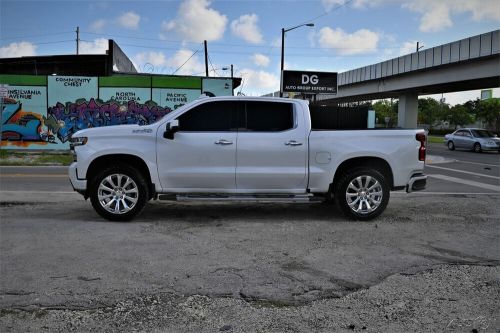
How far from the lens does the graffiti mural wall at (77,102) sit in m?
23.2

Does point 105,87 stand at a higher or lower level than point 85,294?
higher

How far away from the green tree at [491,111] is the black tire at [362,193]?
7442 cm

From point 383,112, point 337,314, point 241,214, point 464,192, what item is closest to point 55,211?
point 241,214

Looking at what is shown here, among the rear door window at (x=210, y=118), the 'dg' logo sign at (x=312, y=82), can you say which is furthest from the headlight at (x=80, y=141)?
the 'dg' logo sign at (x=312, y=82)

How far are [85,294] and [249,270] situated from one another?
5.25ft

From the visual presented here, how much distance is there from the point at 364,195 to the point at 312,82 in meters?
19.5

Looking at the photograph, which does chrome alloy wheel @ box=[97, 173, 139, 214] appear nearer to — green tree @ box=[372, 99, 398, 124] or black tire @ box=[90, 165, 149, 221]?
black tire @ box=[90, 165, 149, 221]

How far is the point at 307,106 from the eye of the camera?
733 centimetres

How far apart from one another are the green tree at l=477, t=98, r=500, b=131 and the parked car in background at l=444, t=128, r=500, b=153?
4645 centimetres

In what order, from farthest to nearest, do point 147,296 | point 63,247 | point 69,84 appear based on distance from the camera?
point 69,84 → point 63,247 → point 147,296

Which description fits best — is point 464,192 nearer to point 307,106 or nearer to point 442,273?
point 307,106

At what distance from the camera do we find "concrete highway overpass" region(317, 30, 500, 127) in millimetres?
30281

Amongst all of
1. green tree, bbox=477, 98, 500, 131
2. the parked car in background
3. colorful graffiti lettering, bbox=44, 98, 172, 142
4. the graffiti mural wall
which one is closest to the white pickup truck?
the graffiti mural wall

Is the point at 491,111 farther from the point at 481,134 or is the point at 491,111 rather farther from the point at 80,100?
the point at 80,100
